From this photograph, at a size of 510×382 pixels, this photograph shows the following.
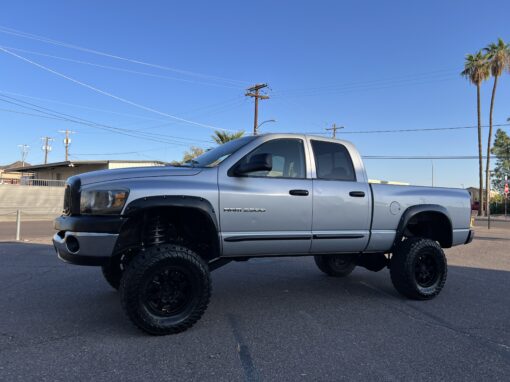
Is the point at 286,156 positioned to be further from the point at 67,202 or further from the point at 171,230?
the point at 67,202

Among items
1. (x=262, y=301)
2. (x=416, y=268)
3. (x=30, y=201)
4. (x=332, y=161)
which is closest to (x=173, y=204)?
(x=262, y=301)

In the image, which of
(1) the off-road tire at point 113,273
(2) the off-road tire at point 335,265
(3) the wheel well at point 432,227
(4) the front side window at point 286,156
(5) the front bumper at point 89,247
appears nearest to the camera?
(5) the front bumper at point 89,247

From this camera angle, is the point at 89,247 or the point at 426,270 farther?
the point at 426,270

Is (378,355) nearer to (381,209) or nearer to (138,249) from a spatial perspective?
(381,209)

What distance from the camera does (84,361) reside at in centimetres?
362

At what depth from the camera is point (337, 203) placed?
5.21 meters

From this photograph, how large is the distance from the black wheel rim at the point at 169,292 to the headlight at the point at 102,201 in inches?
28.8

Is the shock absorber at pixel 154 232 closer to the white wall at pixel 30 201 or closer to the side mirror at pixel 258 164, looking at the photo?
the side mirror at pixel 258 164

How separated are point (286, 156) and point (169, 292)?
2.05 m

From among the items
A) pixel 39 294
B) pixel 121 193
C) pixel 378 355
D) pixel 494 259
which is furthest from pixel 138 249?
pixel 494 259

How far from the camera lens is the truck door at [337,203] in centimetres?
512

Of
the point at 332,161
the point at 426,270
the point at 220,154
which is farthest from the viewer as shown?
the point at 426,270

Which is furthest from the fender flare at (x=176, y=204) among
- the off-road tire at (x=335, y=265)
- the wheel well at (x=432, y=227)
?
the off-road tire at (x=335, y=265)

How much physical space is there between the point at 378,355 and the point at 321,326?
89cm
